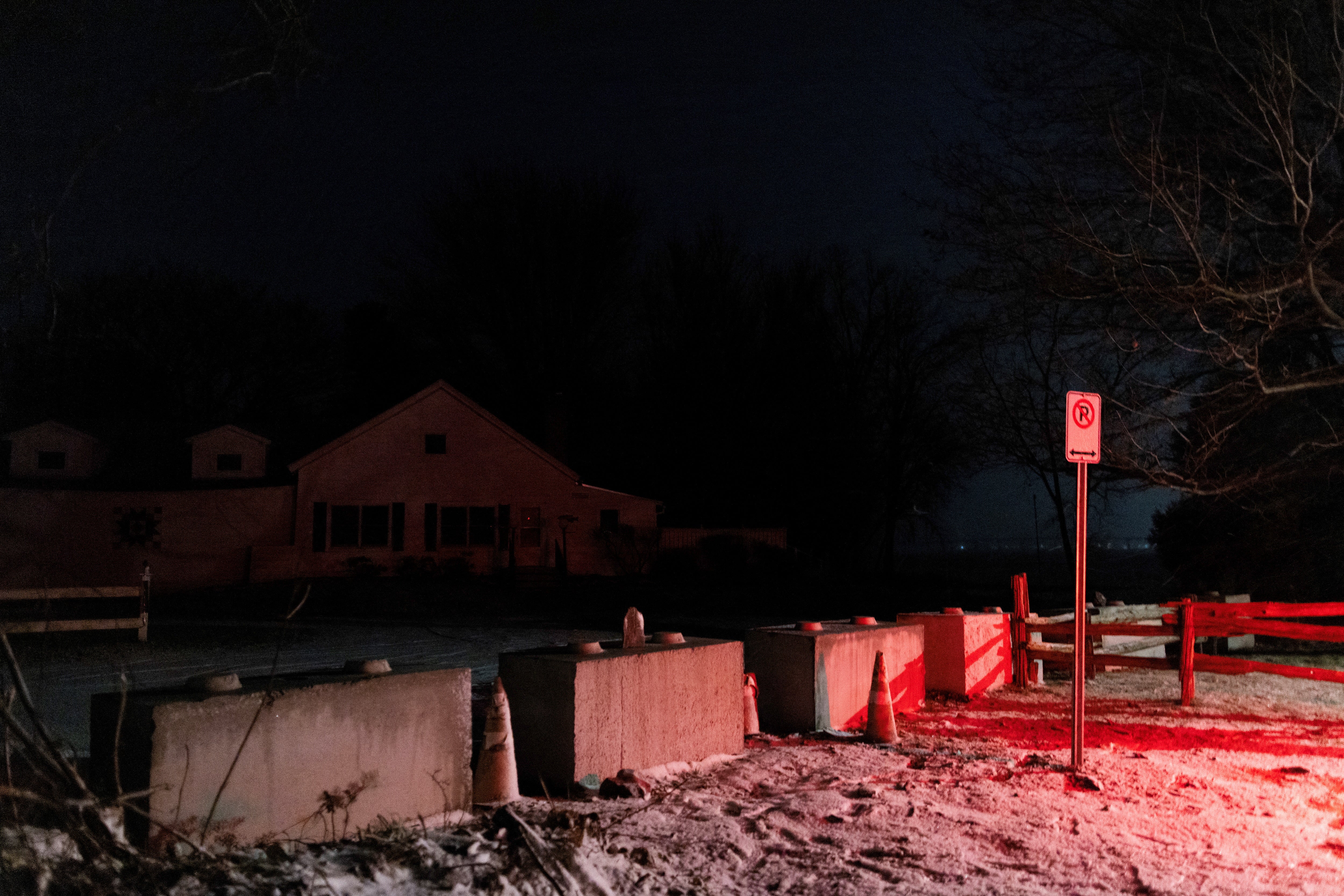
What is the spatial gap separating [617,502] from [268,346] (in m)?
21.1

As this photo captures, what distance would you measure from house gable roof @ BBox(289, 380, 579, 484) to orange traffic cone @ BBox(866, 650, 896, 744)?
24688mm

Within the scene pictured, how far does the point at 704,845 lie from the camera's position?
200 inches

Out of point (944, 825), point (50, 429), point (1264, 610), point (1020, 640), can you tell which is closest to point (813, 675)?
point (944, 825)

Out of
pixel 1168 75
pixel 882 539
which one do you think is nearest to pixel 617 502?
pixel 882 539

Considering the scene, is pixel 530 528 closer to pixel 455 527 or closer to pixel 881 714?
pixel 455 527

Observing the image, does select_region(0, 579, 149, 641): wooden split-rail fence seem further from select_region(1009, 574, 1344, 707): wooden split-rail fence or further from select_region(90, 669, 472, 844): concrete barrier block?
select_region(1009, 574, 1344, 707): wooden split-rail fence

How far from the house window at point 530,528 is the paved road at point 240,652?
36.7 ft

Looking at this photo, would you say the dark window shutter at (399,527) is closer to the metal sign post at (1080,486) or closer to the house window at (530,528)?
the house window at (530,528)

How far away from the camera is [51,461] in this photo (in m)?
31.1

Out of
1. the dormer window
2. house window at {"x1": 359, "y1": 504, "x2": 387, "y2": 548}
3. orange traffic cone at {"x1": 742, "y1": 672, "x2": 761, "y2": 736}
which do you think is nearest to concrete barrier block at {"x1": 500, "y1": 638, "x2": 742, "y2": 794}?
orange traffic cone at {"x1": 742, "y1": 672, "x2": 761, "y2": 736}

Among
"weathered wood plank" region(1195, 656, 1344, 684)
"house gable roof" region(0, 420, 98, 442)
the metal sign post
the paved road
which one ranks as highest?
"house gable roof" region(0, 420, 98, 442)

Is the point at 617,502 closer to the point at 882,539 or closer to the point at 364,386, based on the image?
the point at 882,539

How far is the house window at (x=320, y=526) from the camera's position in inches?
1201

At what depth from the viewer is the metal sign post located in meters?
6.97
